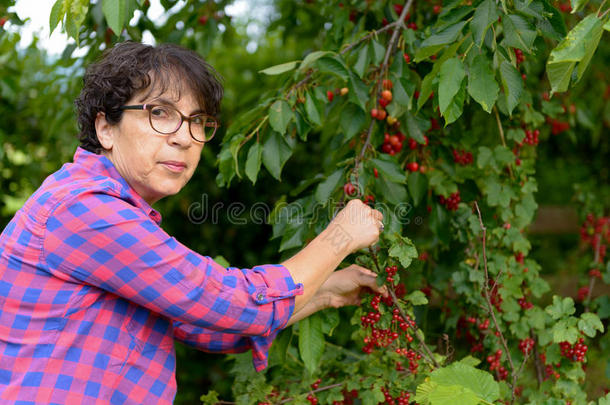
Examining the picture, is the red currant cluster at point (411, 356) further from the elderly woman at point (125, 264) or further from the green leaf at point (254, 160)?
the green leaf at point (254, 160)

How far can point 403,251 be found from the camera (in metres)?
1.49

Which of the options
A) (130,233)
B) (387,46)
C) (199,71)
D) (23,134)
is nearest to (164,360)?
(130,233)

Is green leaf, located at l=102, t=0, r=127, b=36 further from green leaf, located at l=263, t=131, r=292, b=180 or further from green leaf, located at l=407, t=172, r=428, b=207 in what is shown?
green leaf, located at l=407, t=172, r=428, b=207

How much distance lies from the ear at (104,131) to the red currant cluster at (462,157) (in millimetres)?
1201

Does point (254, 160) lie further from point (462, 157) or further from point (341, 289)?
point (462, 157)

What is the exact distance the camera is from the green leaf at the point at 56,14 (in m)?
1.54

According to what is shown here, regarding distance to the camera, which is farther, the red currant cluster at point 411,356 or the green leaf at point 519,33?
the red currant cluster at point 411,356

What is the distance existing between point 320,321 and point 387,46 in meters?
0.94

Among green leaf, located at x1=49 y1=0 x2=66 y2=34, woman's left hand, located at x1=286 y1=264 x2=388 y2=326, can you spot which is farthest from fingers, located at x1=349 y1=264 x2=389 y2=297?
green leaf, located at x1=49 y1=0 x2=66 y2=34

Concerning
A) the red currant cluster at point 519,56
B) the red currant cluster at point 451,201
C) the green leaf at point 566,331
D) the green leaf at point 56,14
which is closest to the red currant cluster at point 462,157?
the red currant cluster at point 451,201

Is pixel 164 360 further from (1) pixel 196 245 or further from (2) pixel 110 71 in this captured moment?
(1) pixel 196 245

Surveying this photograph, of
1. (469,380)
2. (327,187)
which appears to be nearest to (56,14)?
(327,187)

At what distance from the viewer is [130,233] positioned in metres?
1.22

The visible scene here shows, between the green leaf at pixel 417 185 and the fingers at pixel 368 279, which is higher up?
the green leaf at pixel 417 185
